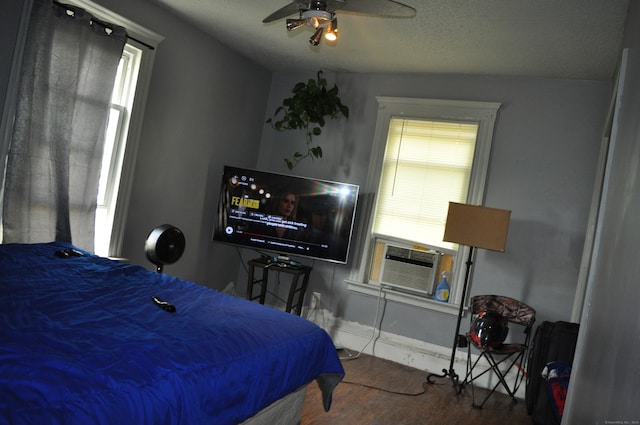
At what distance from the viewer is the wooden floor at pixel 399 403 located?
3.43 meters

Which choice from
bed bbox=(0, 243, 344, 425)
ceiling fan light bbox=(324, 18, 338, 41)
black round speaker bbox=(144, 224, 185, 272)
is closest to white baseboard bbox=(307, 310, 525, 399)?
black round speaker bbox=(144, 224, 185, 272)

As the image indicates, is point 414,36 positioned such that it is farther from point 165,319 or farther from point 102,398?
point 102,398

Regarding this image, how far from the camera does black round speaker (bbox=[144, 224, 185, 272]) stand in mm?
3754

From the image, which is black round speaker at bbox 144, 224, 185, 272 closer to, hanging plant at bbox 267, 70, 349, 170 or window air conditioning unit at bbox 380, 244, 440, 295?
hanging plant at bbox 267, 70, 349, 170

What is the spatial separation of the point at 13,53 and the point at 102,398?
2705 millimetres

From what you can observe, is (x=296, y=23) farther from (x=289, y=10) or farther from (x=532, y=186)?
(x=532, y=186)

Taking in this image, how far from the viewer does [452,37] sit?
3961 mm

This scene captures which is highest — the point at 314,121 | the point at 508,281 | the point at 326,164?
the point at 314,121

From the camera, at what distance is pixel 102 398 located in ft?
5.09

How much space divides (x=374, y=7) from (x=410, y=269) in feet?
9.17

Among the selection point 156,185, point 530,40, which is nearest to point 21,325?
point 156,185

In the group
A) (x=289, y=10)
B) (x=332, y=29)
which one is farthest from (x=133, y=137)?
(x=332, y=29)

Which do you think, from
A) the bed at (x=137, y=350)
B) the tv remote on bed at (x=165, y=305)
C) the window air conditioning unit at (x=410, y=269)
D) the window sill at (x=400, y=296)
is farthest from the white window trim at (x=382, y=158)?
the tv remote on bed at (x=165, y=305)

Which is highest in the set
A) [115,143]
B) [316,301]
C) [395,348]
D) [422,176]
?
[422,176]
